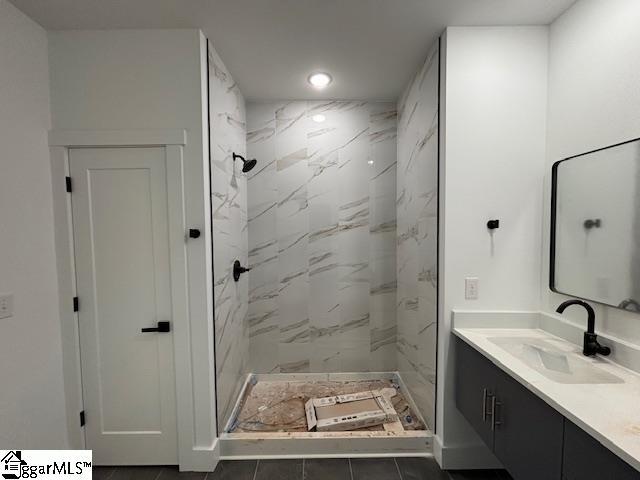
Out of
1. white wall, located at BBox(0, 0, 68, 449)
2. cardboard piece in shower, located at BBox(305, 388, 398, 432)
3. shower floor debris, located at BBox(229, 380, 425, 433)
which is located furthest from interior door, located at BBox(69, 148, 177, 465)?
cardboard piece in shower, located at BBox(305, 388, 398, 432)

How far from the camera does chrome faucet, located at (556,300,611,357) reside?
1371mm

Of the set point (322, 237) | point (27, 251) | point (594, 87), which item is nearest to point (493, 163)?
point (594, 87)

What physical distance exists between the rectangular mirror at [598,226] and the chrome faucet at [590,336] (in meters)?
0.10

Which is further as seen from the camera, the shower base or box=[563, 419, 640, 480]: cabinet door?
the shower base

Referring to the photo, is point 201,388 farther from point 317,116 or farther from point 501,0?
point 501,0

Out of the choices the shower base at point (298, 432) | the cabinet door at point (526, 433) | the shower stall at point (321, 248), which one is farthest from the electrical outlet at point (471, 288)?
the shower base at point (298, 432)

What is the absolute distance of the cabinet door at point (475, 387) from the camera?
148cm

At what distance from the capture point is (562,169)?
163cm

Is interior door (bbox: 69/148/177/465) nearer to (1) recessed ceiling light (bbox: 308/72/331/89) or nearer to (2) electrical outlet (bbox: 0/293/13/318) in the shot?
(2) electrical outlet (bbox: 0/293/13/318)

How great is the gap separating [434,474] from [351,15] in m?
2.73

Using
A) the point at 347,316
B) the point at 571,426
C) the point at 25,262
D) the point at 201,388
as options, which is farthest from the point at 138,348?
the point at 571,426

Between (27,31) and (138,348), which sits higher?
(27,31)

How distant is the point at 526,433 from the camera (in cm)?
123

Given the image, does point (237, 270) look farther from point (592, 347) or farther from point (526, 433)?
point (592, 347)
